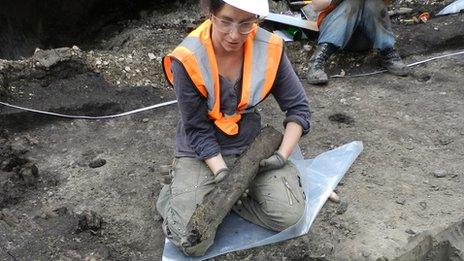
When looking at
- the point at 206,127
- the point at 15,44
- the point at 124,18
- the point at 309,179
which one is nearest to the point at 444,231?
the point at 309,179

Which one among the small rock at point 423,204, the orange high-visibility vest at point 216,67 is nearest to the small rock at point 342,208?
the small rock at point 423,204

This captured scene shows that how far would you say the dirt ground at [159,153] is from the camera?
2867 millimetres

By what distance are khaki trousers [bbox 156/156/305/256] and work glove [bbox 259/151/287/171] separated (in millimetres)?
33

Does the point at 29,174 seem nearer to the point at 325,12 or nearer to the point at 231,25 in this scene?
the point at 231,25

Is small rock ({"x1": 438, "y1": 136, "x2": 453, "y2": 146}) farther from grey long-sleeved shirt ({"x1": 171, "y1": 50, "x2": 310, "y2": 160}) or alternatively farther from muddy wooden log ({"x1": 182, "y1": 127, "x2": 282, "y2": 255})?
muddy wooden log ({"x1": 182, "y1": 127, "x2": 282, "y2": 255})

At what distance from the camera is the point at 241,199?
9.92ft

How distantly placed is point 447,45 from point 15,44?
4403 mm

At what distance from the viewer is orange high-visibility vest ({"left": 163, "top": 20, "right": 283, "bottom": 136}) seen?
108 inches

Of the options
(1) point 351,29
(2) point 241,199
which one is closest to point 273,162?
(2) point 241,199

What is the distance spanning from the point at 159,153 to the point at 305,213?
1.14 meters

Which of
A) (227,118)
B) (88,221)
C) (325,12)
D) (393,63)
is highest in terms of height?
(227,118)

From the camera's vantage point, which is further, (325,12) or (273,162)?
(325,12)

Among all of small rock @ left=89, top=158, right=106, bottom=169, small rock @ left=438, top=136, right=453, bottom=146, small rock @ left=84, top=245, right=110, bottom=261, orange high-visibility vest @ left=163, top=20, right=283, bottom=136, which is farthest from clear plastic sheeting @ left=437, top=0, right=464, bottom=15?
small rock @ left=84, top=245, right=110, bottom=261

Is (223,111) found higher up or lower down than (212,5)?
lower down
